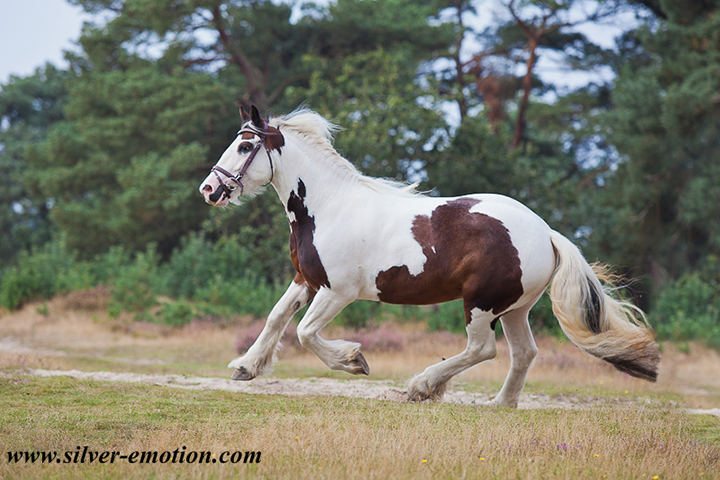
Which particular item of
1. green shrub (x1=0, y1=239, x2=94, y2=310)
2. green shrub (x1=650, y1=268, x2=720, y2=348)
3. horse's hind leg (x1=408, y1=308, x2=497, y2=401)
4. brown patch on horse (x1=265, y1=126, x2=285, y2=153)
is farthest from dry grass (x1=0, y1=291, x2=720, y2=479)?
green shrub (x1=0, y1=239, x2=94, y2=310)

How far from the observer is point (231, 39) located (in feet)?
86.1

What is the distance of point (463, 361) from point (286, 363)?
19.1 ft

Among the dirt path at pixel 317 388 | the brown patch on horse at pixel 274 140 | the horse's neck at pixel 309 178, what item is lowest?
the dirt path at pixel 317 388

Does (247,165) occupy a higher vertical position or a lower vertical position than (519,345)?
higher

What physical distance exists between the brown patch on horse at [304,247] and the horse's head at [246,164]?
38 cm

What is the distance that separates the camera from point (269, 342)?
6.73 m

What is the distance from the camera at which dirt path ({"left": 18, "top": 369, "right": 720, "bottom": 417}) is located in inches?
296

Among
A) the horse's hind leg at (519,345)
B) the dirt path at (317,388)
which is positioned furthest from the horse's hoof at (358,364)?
the horse's hind leg at (519,345)

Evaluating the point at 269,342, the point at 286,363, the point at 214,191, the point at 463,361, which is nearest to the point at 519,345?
the point at 463,361

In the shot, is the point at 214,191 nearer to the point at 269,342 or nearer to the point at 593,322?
the point at 269,342

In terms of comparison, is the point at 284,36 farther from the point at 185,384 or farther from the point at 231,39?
the point at 185,384

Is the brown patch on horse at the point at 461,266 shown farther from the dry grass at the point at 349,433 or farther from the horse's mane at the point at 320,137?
→ the dry grass at the point at 349,433

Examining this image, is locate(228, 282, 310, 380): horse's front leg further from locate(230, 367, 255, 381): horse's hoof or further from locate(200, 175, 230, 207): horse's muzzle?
locate(200, 175, 230, 207): horse's muzzle

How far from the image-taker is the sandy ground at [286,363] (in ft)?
26.2
